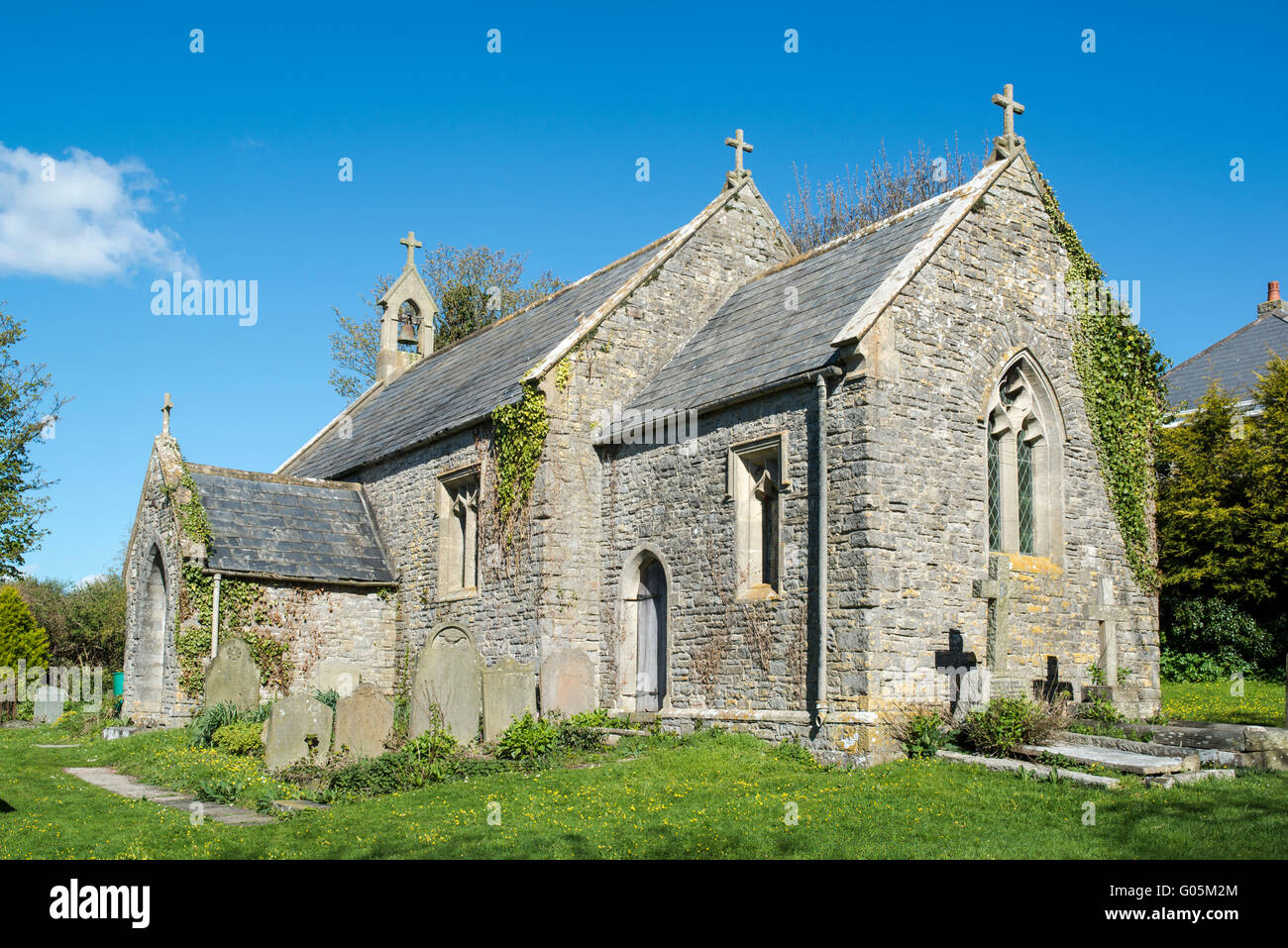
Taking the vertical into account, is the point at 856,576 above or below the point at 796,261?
below

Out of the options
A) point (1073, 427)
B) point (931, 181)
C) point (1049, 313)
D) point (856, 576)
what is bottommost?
point (856, 576)

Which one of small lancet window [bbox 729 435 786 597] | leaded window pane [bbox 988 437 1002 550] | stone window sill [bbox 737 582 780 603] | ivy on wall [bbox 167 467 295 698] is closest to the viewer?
stone window sill [bbox 737 582 780 603]

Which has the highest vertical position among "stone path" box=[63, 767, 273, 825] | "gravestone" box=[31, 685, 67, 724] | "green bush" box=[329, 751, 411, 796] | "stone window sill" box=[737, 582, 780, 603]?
"stone window sill" box=[737, 582, 780, 603]

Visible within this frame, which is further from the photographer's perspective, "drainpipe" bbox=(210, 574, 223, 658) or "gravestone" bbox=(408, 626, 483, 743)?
"drainpipe" bbox=(210, 574, 223, 658)

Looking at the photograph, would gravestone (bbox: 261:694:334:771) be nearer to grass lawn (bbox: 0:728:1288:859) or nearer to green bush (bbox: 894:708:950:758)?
grass lawn (bbox: 0:728:1288:859)

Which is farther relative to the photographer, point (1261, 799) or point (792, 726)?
point (792, 726)

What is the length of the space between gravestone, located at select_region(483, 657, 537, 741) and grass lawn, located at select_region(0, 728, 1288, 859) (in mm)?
1929

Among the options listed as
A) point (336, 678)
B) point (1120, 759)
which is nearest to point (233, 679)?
point (336, 678)

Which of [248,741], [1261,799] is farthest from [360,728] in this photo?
[1261,799]

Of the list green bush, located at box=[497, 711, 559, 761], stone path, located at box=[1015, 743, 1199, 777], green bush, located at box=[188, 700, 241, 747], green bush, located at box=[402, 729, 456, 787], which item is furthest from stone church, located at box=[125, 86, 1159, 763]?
green bush, located at box=[188, 700, 241, 747]

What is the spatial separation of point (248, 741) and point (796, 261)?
1222cm

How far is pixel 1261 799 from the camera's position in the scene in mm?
10195

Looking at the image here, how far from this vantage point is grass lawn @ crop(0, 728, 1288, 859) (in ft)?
29.8

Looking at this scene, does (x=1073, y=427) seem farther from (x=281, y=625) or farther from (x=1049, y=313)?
(x=281, y=625)
